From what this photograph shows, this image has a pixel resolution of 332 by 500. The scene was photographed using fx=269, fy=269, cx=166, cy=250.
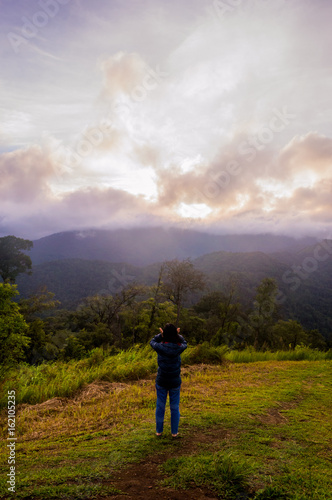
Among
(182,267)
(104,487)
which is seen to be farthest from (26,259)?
(104,487)

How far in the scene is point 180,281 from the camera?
26.8m

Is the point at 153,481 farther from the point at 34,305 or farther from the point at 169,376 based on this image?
the point at 34,305

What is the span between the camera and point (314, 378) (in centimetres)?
882

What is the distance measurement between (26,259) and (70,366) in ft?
145

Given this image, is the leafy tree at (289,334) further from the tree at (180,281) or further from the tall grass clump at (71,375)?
the tall grass clump at (71,375)

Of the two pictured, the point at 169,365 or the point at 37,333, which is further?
the point at 37,333

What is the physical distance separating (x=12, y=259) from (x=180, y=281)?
33.8 m

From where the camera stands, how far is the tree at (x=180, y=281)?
26.8 m

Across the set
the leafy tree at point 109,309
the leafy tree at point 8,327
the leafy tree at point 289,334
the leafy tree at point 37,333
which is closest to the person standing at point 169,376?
the leafy tree at point 8,327

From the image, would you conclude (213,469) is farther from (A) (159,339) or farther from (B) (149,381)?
(B) (149,381)

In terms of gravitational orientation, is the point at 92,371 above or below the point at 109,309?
above

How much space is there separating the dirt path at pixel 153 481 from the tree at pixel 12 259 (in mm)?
46918

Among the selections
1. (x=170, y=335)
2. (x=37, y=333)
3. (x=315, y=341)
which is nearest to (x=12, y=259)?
(x=37, y=333)

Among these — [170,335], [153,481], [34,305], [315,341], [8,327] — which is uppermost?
[170,335]
